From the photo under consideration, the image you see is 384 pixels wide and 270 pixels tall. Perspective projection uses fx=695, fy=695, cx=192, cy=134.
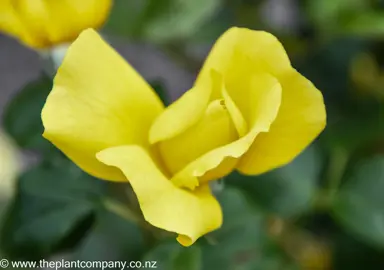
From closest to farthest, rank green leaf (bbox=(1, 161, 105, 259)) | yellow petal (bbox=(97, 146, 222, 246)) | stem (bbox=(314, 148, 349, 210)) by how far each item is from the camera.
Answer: yellow petal (bbox=(97, 146, 222, 246)) < green leaf (bbox=(1, 161, 105, 259)) < stem (bbox=(314, 148, 349, 210))

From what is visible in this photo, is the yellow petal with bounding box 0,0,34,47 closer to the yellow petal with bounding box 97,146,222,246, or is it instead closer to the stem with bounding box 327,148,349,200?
the yellow petal with bounding box 97,146,222,246

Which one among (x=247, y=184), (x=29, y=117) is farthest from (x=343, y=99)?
(x=29, y=117)

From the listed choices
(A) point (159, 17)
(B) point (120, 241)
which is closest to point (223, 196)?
(B) point (120, 241)

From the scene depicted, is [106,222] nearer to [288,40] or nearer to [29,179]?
[29,179]

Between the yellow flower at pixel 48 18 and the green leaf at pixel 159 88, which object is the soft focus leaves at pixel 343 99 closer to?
the green leaf at pixel 159 88

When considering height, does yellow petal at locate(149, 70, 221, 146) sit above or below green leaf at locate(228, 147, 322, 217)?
above

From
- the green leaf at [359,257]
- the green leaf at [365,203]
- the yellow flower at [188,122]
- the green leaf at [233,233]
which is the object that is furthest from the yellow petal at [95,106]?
the green leaf at [359,257]

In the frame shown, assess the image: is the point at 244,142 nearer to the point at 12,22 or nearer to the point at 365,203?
the point at 12,22

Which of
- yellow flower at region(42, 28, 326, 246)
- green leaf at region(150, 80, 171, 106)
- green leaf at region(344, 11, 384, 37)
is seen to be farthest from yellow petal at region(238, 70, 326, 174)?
green leaf at region(344, 11, 384, 37)
